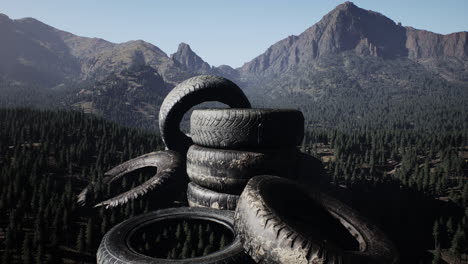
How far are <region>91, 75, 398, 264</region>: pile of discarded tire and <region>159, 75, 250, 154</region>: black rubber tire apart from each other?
5cm

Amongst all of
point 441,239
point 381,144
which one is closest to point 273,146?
point 441,239

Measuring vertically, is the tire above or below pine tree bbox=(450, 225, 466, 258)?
above

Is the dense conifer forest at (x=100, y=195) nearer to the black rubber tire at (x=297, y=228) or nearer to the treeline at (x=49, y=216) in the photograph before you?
the treeline at (x=49, y=216)

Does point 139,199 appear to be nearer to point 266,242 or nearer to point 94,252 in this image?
point 94,252

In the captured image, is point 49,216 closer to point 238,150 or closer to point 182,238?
point 182,238

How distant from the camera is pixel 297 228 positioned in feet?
23.4

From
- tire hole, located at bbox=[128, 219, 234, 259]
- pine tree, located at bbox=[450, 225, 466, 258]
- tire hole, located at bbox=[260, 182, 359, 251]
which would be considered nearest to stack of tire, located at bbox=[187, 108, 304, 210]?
tire hole, located at bbox=[128, 219, 234, 259]

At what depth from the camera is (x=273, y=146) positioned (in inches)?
454

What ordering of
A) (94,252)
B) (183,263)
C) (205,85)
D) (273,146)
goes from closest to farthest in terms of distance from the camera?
(183,263)
(273,146)
(94,252)
(205,85)

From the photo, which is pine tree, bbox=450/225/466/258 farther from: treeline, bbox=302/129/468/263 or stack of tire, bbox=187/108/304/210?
stack of tire, bbox=187/108/304/210

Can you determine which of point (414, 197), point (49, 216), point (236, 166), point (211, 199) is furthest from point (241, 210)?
point (414, 197)

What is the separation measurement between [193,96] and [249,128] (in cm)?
486

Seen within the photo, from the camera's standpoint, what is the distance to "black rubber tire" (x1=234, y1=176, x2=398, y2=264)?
657 cm

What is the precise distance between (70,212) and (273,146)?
11.4 meters
